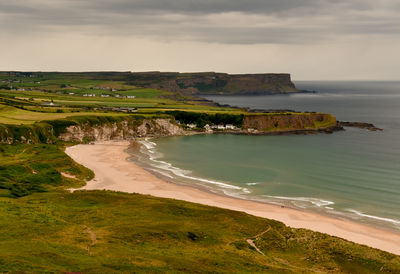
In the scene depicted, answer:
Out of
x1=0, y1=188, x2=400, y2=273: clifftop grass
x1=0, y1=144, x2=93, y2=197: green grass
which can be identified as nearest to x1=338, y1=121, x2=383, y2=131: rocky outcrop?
x1=0, y1=144, x2=93, y2=197: green grass

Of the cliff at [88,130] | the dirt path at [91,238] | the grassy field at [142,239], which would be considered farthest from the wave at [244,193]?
Answer: the dirt path at [91,238]

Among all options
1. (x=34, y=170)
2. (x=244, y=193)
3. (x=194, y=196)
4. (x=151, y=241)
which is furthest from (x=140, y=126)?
(x=151, y=241)

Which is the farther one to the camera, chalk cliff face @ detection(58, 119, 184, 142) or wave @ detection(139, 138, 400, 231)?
chalk cliff face @ detection(58, 119, 184, 142)

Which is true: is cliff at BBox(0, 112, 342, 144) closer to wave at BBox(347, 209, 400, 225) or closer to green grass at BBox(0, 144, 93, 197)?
green grass at BBox(0, 144, 93, 197)

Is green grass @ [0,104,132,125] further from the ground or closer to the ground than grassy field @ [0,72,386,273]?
further from the ground

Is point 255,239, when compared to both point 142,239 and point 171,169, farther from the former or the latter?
point 171,169

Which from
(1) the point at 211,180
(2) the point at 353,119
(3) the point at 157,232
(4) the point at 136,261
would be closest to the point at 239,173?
(1) the point at 211,180

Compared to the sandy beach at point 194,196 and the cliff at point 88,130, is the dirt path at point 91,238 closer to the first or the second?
the sandy beach at point 194,196

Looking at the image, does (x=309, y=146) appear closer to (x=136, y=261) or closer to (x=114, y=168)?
(x=114, y=168)
